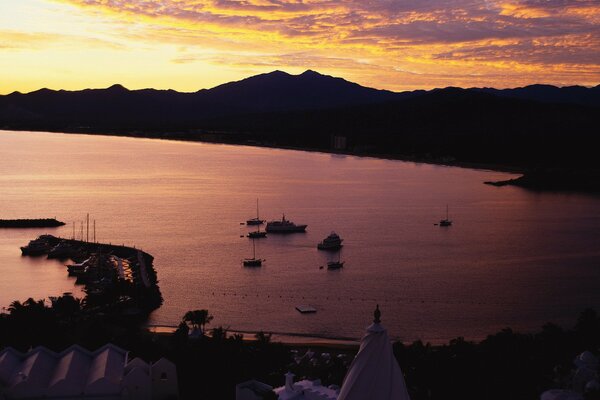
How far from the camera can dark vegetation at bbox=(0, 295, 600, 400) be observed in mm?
9523

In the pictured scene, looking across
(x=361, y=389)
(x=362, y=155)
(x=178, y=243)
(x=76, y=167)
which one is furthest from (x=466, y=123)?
(x=361, y=389)

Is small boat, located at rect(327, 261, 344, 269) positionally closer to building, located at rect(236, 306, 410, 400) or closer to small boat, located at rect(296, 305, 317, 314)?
small boat, located at rect(296, 305, 317, 314)

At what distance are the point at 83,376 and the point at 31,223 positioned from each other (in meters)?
21.3

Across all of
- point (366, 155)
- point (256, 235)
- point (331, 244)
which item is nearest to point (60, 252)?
point (256, 235)

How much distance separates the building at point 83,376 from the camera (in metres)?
8.76

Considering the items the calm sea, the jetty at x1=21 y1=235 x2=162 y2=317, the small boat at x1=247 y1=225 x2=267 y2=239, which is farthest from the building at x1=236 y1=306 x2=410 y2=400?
the small boat at x1=247 y1=225 x2=267 y2=239

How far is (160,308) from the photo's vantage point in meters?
16.5

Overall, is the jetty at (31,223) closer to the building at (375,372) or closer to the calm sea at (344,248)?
the calm sea at (344,248)

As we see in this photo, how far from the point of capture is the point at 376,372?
4238mm

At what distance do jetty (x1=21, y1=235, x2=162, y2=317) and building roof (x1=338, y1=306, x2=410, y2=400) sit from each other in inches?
442

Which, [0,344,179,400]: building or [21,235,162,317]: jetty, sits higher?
[0,344,179,400]: building

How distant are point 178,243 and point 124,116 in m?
113

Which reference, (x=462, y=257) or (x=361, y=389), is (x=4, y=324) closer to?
(x=361, y=389)

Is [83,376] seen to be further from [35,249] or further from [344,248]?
[344,248]
